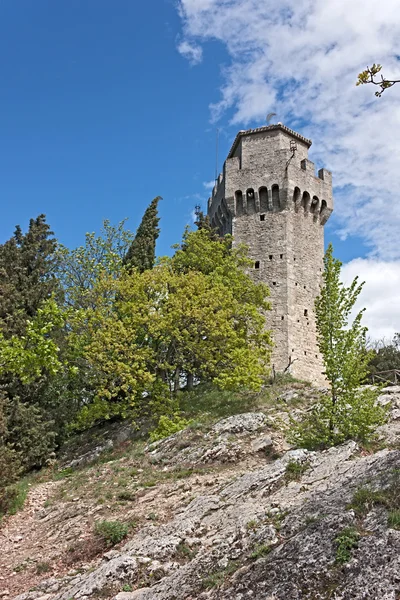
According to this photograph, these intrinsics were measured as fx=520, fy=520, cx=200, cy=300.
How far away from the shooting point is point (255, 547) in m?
7.74

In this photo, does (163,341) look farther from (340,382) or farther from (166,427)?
(340,382)

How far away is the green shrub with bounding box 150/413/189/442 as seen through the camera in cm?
1798

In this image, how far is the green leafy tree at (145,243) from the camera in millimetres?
26311

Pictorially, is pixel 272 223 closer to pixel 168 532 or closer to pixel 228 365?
pixel 228 365

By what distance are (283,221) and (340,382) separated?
53.2 ft

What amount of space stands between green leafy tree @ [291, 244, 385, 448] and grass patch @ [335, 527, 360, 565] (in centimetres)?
584

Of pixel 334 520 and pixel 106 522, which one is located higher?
pixel 334 520

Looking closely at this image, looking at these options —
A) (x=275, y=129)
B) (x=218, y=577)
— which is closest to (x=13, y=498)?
(x=218, y=577)

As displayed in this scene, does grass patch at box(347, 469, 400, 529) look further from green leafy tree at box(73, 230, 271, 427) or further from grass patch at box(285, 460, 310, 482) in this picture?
green leafy tree at box(73, 230, 271, 427)

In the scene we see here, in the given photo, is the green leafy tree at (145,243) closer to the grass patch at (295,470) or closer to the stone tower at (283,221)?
the stone tower at (283,221)

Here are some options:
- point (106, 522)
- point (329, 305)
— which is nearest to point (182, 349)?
point (329, 305)

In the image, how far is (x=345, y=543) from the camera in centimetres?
658

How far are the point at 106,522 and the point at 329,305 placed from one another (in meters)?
7.88

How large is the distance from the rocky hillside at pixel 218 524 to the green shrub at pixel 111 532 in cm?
2
